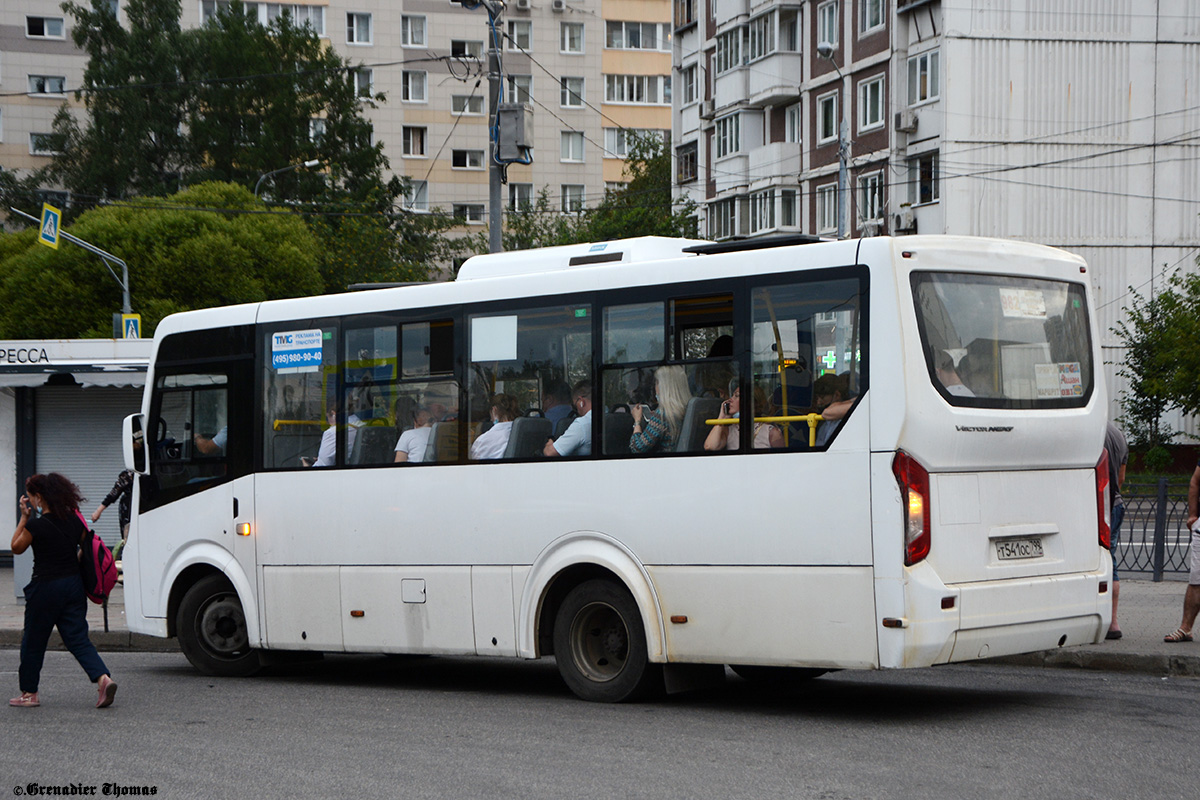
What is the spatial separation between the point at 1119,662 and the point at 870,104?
37.3m

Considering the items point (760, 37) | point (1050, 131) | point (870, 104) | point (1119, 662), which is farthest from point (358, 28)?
point (1119, 662)

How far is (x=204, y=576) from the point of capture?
12.4 meters

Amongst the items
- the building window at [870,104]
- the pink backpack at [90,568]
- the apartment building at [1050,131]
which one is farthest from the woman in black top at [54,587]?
the building window at [870,104]

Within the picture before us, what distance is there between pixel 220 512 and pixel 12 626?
4.47 meters

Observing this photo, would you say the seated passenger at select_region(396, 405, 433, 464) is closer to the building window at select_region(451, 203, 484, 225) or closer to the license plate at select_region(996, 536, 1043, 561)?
the license plate at select_region(996, 536, 1043, 561)

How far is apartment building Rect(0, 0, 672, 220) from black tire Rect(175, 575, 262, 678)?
193 feet

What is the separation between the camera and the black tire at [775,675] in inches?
414

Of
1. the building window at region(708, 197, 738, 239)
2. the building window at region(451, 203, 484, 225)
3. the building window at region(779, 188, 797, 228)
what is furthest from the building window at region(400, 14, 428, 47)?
the building window at region(779, 188, 797, 228)

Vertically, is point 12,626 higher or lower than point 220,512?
lower

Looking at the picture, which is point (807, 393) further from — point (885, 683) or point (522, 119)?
point (522, 119)

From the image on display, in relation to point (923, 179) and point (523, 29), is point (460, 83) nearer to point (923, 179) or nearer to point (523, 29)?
point (523, 29)

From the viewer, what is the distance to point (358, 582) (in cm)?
1116

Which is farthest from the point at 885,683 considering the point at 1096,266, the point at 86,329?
the point at 86,329

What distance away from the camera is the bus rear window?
8688 millimetres
